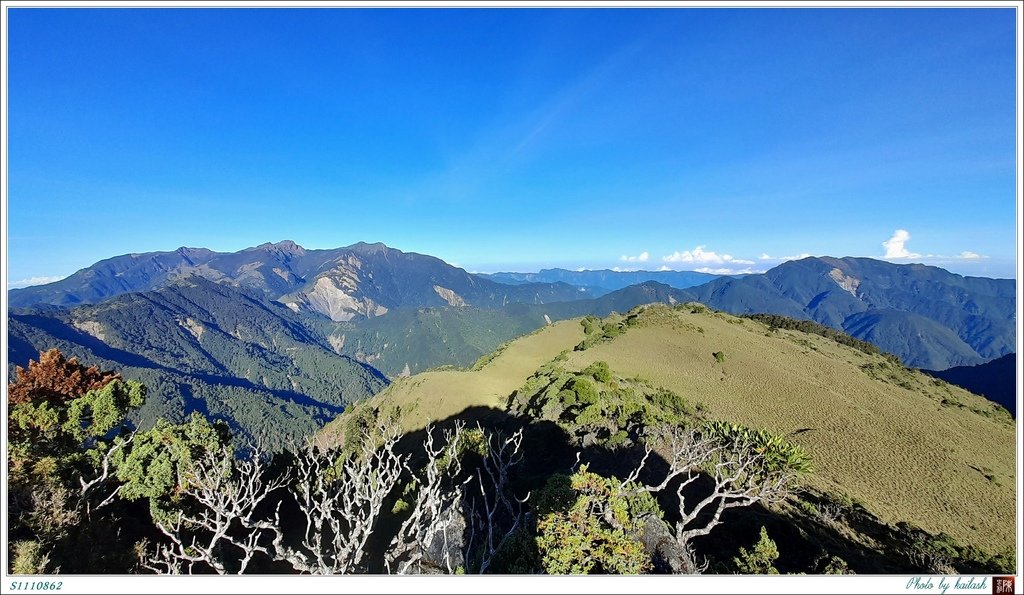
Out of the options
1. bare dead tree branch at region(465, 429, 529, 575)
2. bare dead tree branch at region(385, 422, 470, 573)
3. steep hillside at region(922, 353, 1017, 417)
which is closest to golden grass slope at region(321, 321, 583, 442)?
bare dead tree branch at region(465, 429, 529, 575)

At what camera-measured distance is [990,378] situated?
262ft

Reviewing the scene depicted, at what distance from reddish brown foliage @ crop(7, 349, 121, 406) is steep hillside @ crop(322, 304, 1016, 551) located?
28.6 meters

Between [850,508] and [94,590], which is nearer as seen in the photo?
[94,590]

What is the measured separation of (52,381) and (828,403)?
46455mm

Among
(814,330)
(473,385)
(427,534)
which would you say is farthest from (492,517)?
(814,330)

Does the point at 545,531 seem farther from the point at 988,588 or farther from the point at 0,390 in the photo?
the point at 0,390

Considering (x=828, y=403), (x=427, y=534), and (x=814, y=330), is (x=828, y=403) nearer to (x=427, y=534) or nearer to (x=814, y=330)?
(x=427, y=534)

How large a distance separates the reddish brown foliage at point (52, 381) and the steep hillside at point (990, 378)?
99.4m

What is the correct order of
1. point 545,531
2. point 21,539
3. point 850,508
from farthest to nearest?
point 850,508
point 21,539
point 545,531

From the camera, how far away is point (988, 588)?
6.44m

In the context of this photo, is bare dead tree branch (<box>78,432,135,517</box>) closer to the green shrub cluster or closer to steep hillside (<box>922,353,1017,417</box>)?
the green shrub cluster

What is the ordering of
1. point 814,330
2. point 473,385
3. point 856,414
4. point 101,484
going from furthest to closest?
point 814,330, point 473,385, point 856,414, point 101,484

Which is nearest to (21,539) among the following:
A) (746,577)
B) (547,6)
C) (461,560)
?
(461,560)

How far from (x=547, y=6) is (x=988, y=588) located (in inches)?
448
